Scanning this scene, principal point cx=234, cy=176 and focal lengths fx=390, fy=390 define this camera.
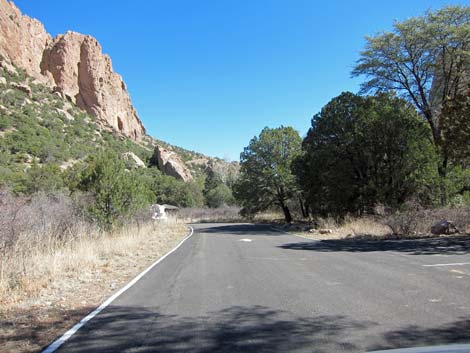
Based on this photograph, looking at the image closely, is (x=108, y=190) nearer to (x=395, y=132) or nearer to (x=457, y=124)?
(x=457, y=124)

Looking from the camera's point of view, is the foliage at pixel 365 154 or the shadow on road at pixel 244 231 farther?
the shadow on road at pixel 244 231

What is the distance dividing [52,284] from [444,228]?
52.0 ft

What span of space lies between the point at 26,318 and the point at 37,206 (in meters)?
7.80

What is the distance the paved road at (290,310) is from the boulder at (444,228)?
7717 mm

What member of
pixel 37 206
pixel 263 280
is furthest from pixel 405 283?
pixel 37 206

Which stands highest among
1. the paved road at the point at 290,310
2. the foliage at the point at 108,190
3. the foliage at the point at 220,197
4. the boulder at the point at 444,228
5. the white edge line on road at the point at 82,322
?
the foliage at the point at 220,197

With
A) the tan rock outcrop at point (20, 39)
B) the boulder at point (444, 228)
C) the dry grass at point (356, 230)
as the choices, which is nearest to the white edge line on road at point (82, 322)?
the dry grass at point (356, 230)

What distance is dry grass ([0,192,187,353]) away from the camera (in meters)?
5.61

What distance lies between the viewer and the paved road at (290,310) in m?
4.55

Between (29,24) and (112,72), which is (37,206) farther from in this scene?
(112,72)

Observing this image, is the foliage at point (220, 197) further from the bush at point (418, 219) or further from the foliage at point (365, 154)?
the bush at point (418, 219)

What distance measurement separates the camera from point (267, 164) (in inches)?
1750

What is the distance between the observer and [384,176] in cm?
2475

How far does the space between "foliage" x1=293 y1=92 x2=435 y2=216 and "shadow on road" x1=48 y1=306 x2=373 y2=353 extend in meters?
20.3
